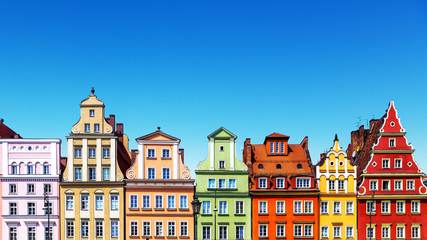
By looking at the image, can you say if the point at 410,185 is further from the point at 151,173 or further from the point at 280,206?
the point at 151,173

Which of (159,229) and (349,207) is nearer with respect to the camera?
(159,229)

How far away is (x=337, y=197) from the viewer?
46500 millimetres

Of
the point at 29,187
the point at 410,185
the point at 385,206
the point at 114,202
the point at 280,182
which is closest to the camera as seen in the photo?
the point at 29,187

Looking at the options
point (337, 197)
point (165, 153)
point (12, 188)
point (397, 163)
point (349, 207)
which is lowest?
point (349, 207)

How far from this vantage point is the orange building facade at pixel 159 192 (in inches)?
1779

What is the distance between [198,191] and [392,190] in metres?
22.9

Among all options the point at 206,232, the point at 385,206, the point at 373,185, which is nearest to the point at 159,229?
the point at 206,232

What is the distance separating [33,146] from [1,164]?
4030 millimetres

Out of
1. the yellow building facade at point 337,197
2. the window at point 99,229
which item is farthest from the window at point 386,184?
the window at point 99,229

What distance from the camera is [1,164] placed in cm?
4466

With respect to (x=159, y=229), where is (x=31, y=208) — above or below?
above

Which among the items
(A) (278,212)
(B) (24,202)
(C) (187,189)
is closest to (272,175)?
(A) (278,212)

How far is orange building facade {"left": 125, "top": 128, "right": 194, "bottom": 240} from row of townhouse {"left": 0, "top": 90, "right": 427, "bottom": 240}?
0.38ft

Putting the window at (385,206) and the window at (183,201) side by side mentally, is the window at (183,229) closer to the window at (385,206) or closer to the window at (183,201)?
the window at (183,201)
